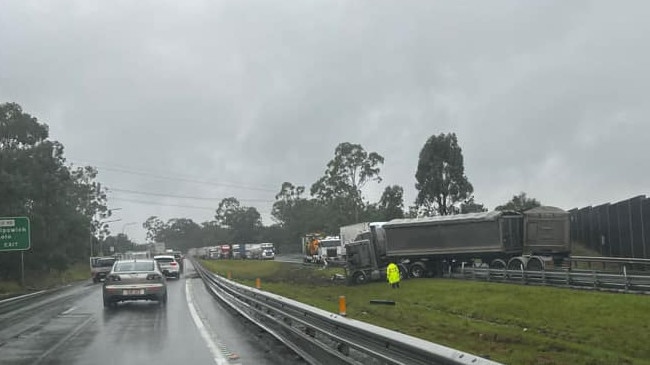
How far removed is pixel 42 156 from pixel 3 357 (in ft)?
161

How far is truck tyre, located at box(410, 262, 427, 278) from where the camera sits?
40219 millimetres

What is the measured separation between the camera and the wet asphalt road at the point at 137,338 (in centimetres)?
1138

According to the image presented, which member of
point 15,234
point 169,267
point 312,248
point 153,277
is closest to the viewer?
point 153,277

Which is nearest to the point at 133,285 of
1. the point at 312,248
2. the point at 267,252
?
the point at 312,248

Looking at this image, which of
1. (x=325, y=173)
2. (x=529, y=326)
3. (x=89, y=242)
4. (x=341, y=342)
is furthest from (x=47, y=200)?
(x=325, y=173)

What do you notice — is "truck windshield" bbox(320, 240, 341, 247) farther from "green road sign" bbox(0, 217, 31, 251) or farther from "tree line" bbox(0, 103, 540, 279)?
"green road sign" bbox(0, 217, 31, 251)

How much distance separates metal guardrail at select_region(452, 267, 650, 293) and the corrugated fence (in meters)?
5.52

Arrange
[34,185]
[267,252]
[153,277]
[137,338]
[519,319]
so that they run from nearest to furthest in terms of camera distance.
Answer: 1. [137,338]
2. [519,319]
3. [153,277]
4. [34,185]
5. [267,252]

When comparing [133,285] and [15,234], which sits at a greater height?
[15,234]

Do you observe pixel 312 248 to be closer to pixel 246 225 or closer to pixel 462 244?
pixel 462 244

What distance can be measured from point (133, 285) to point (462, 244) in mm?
20677

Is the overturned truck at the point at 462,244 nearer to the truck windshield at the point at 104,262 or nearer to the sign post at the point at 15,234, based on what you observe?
the sign post at the point at 15,234

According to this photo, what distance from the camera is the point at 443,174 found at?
78.2 m

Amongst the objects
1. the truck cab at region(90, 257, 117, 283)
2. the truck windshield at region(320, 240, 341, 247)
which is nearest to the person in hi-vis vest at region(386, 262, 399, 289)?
the truck cab at region(90, 257, 117, 283)
